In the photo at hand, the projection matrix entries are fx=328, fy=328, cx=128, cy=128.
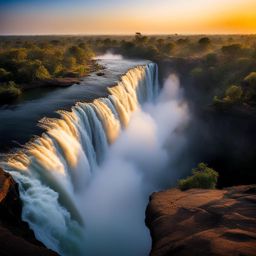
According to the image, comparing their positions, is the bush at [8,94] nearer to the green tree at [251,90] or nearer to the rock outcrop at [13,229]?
the rock outcrop at [13,229]

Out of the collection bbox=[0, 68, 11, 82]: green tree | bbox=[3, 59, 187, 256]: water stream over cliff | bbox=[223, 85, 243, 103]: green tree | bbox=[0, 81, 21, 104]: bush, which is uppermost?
bbox=[0, 68, 11, 82]: green tree

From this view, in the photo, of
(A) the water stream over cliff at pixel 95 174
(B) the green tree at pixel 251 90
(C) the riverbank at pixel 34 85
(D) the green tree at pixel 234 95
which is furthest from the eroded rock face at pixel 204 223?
(B) the green tree at pixel 251 90

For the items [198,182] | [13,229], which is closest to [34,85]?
[198,182]

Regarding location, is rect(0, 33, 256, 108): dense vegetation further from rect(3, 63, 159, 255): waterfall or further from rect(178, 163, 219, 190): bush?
rect(178, 163, 219, 190): bush

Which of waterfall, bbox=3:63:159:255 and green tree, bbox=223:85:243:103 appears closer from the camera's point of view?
waterfall, bbox=3:63:159:255

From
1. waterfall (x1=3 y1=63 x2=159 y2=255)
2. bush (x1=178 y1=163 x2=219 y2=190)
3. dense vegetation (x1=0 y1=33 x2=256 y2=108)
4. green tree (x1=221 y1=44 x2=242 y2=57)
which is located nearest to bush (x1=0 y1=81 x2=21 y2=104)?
dense vegetation (x1=0 y1=33 x2=256 y2=108)
